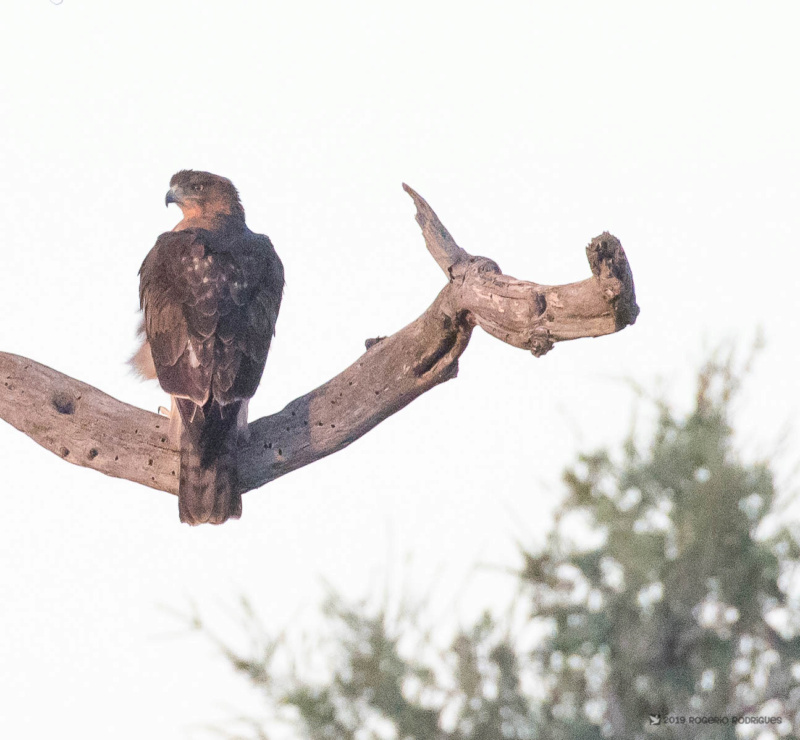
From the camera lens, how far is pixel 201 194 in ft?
26.8

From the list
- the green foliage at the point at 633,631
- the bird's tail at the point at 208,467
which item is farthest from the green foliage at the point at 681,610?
the bird's tail at the point at 208,467

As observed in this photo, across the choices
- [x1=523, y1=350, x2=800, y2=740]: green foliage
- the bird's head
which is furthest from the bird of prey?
[x1=523, y1=350, x2=800, y2=740]: green foliage

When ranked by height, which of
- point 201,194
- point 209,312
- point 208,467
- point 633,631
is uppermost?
point 201,194

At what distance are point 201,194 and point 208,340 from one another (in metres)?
2.28

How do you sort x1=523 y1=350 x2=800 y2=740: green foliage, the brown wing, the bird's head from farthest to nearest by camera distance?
the bird's head
the brown wing
x1=523 y1=350 x2=800 y2=740: green foliage

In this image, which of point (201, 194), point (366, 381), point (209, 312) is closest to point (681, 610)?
point (366, 381)

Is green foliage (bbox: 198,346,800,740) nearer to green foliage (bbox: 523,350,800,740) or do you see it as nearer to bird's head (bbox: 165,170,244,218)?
green foliage (bbox: 523,350,800,740)

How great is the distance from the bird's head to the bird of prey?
854 millimetres

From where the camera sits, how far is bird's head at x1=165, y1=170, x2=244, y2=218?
26.8 feet

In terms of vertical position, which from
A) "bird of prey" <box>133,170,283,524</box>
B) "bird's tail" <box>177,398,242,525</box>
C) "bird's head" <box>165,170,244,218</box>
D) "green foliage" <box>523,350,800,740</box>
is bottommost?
"green foliage" <box>523,350,800,740</box>

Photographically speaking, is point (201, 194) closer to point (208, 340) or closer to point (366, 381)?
point (208, 340)

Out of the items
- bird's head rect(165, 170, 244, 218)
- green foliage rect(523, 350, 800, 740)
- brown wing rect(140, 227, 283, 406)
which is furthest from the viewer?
bird's head rect(165, 170, 244, 218)

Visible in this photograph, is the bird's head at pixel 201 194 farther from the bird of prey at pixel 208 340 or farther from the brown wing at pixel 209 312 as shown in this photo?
the brown wing at pixel 209 312

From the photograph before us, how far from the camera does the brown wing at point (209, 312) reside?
6.12 metres
